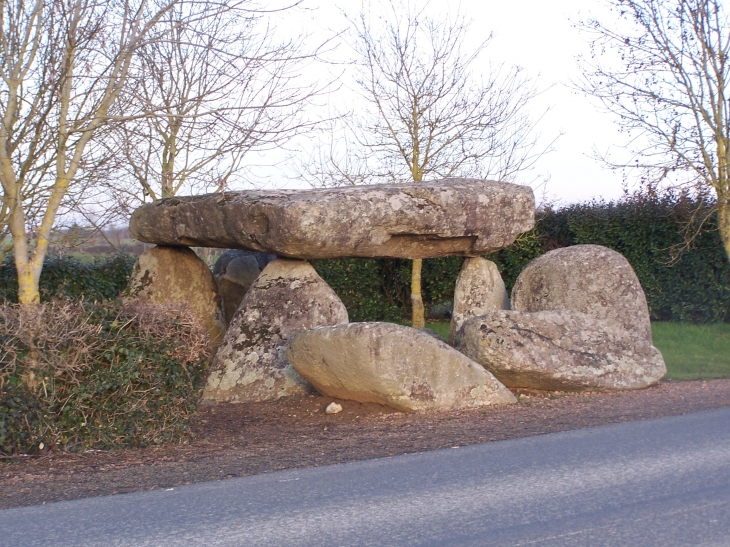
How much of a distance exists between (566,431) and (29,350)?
16.1ft

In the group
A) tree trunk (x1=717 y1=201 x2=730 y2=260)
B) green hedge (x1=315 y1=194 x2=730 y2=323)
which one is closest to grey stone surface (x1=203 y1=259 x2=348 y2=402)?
green hedge (x1=315 y1=194 x2=730 y2=323)

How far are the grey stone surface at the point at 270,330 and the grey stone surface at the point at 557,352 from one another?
217 cm

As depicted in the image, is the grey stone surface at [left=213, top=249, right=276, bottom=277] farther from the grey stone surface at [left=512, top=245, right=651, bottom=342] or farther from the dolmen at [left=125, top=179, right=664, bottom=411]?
the grey stone surface at [left=512, top=245, right=651, bottom=342]

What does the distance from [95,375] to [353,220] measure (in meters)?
4.31

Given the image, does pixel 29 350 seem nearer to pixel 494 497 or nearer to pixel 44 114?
pixel 44 114

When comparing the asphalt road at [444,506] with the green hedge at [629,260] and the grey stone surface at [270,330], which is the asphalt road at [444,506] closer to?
the grey stone surface at [270,330]

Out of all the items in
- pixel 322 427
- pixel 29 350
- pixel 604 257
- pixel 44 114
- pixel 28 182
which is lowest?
pixel 322 427

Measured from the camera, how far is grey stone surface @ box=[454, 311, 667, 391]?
9.20 m

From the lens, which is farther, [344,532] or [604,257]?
[604,257]

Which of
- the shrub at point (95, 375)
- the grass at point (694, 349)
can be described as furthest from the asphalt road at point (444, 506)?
the grass at point (694, 349)

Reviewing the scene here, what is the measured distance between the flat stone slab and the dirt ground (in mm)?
2209

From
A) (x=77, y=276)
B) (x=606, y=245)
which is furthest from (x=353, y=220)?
(x=606, y=245)

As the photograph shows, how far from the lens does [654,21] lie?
1229 cm

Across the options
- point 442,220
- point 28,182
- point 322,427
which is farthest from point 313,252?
point 28,182
